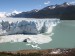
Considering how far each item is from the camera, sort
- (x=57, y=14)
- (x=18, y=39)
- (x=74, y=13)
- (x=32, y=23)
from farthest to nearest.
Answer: (x=57, y=14) < (x=74, y=13) < (x=32, y=23) < (x=18, y=39)

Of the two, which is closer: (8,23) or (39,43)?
(39,43)

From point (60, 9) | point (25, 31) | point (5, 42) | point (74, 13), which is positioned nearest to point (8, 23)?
point (25, 31)

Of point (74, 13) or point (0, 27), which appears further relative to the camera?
point (74, 13)

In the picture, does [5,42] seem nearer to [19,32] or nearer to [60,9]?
[19,32]

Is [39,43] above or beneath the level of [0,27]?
beneath

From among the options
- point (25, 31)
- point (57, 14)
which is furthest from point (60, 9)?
point (25, 31)

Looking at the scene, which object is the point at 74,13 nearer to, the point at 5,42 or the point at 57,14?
the point at 57,14

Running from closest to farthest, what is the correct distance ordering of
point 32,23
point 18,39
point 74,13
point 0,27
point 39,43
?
point 39,43 → point 18,39 → point 0,27 → point 32,23 → point 74,13

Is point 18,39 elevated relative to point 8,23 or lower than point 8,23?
lower

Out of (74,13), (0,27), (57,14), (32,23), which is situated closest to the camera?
(0,27)
